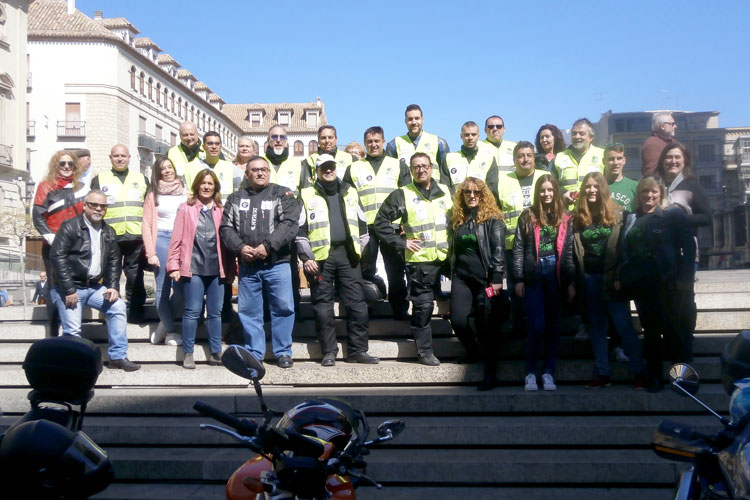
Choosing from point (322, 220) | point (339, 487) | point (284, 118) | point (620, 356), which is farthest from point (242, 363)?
point (284, 118)

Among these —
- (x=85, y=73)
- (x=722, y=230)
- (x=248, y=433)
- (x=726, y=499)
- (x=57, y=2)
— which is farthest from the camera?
(x=57, y=2)

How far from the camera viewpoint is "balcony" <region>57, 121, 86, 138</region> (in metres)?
49.2

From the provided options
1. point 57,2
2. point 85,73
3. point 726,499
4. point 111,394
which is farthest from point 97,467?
point 57,2

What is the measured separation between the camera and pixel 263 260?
24.2 feet

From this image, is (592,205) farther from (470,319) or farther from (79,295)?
(79,295)

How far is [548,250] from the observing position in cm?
689

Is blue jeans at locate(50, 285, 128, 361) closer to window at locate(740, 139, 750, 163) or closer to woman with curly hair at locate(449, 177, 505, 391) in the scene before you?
woman with curly hair at locate(449, 177, 505, 391)

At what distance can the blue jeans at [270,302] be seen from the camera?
7.32 metres

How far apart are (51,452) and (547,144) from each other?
731cm

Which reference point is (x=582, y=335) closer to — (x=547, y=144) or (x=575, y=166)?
(x=575, y=166)

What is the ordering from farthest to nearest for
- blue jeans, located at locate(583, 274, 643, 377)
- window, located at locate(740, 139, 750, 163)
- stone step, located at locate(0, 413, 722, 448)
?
window, located at locate(740, 139, 750, 163) < blue jeans, located at locate(583, 274, 643, 377) < stone step, located at locate(0, 413, 722, 448)

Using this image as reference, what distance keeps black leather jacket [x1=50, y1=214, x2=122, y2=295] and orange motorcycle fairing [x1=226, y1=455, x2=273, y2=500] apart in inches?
Result: 200

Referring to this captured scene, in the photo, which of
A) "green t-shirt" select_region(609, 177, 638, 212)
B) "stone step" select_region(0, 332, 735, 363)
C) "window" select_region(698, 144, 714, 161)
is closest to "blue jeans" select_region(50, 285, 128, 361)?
"stone step" select_region(0, 332, 735, 363)

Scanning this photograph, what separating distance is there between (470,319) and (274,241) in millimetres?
1977
